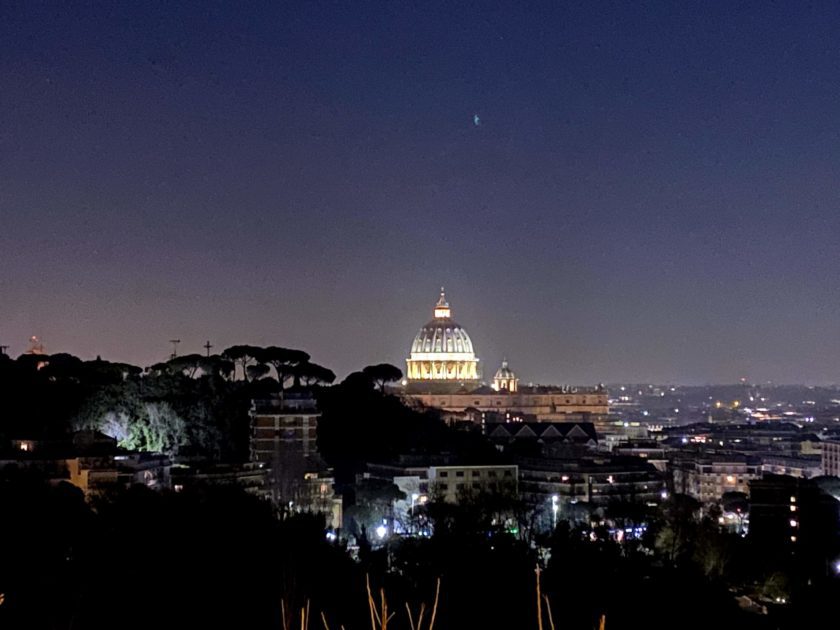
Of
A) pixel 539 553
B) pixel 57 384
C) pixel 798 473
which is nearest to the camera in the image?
pixel 539 553

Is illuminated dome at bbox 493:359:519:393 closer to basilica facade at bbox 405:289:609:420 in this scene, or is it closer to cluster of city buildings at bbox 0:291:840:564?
basilica facade at bbox 405:289:609:420

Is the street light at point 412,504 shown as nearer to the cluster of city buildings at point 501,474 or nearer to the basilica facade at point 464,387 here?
the cluster of city buildings at point 501,474

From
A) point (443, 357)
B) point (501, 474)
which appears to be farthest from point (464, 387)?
point (501, 474)

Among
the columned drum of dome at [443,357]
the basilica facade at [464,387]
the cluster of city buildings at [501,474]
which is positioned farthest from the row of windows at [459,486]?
the columned drum of dome at [443,357]

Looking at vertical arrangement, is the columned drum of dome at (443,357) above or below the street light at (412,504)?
above

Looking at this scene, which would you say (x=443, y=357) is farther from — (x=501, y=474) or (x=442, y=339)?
(x=501, y=474)

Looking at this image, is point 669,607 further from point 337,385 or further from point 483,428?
→ point 483,428

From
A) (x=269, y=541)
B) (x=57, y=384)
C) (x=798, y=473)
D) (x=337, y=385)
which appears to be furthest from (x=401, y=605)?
(x=798, y=473)

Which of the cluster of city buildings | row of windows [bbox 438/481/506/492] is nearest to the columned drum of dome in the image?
the cluster of city buildings
